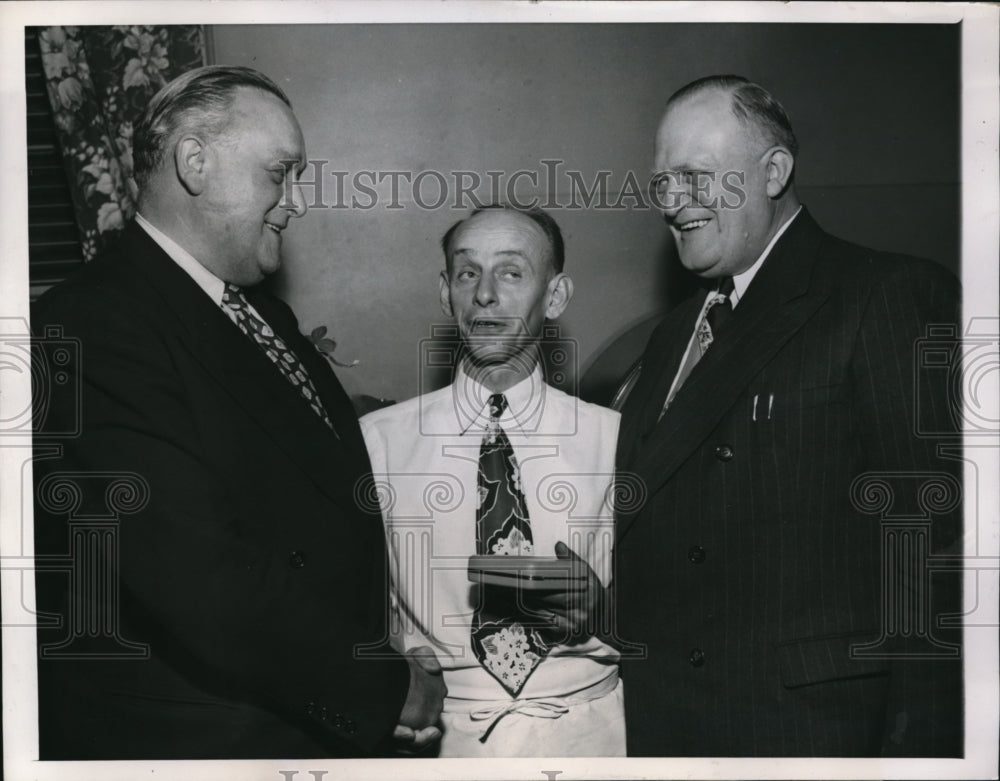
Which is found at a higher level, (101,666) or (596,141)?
(596,141)

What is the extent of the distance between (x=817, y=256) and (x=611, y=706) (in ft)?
3.43

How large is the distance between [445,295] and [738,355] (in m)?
0.63

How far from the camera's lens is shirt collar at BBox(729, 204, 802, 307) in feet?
7.09

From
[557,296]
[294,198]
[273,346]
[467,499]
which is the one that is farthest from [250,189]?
[467,499]

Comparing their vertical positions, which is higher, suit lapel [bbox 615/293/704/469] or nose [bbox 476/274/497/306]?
nose [bbox 476/274/497/306]

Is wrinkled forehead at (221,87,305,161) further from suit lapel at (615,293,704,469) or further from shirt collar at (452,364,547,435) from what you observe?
suit lapel at (615,293,704,469)

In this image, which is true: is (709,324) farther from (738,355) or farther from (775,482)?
(775,482)

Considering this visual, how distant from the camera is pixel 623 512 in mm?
2158

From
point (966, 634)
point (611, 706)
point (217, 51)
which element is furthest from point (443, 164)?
point (966, 634)

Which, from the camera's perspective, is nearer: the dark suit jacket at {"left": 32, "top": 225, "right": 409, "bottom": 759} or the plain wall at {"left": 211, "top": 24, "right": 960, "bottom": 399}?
the dark suit jacket at {"left": 32, "top": 225, "right": 409, "bottom": 759}

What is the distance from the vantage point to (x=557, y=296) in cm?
218

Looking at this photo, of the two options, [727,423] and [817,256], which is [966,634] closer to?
[727,423]

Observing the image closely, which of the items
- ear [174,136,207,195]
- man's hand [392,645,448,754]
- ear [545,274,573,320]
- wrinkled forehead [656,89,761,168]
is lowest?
man's hand [392,645,448,754]

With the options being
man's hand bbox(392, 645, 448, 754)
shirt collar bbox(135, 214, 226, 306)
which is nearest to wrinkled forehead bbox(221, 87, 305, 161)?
shirt collar bbox(135, 214, 226, 306)
